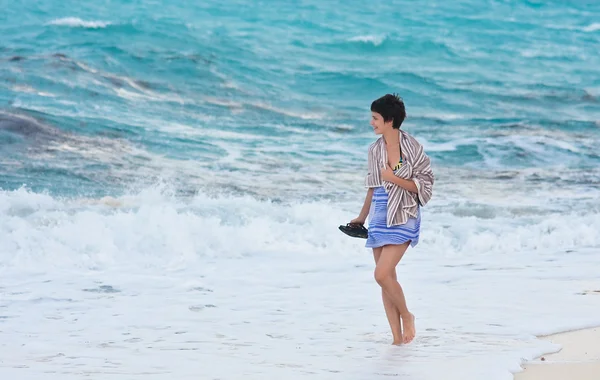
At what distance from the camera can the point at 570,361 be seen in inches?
207

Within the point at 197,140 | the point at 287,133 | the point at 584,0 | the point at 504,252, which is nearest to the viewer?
the point at 504,252

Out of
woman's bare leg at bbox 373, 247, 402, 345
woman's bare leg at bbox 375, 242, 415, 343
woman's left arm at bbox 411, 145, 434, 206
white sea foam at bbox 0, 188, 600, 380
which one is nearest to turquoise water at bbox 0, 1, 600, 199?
white sea foam at bbox 0, 188, 600, 380

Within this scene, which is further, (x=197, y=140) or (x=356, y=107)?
(x=356, y=107)

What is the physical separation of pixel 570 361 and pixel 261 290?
9.87ft

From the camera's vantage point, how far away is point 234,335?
6.14m

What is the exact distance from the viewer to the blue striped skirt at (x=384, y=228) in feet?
17.8

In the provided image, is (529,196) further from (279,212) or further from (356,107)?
(356,107)

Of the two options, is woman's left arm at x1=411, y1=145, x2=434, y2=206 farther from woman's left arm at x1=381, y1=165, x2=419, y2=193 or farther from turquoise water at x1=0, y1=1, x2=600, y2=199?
turquoise water at x1=0, y1=1, x2=600, y2=199

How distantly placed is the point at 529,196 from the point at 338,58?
1492cm

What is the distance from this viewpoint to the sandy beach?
16.3ft

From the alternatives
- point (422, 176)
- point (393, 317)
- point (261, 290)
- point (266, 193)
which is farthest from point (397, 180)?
point (266, 193)

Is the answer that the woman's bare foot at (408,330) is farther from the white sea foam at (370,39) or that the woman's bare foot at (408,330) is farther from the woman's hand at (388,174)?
the white sea foam at (370,39)

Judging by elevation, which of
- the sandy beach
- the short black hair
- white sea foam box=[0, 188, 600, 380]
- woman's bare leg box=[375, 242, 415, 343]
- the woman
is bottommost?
white sea foam box=[0, 188, 600, 380]

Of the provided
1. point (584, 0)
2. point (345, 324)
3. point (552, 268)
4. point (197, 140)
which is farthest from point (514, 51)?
point (345, 324)
